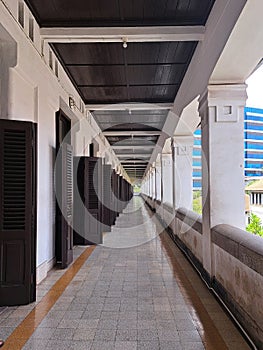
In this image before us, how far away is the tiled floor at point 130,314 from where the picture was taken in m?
3.15

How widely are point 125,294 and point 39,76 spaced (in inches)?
118

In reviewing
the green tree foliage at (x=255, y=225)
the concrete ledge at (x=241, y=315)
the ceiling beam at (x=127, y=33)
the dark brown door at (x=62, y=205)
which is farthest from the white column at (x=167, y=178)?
the concrete ledge at (x=241, y=315)

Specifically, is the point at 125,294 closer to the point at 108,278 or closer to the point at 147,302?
the point at 147,302

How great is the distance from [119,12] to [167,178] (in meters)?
9.51

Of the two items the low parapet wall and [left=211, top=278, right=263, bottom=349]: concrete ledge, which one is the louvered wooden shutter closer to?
the low parapet wall

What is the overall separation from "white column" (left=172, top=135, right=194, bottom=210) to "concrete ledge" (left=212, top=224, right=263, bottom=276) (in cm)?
453

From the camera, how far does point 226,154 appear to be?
189 inches

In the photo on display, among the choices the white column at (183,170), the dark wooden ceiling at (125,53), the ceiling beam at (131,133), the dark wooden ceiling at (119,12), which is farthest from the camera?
the ceiling beam at (131,133)

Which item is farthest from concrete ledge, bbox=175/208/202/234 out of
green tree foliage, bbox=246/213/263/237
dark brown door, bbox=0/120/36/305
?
dark brown door, bbox=0/120/36/305

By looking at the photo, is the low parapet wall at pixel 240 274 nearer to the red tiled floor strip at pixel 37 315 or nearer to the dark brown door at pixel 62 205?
Result: the red tiled floor strip at pixel 37 315

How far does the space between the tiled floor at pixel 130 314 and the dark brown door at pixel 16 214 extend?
26 cm

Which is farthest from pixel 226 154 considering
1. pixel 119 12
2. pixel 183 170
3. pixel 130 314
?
pixel 183 170

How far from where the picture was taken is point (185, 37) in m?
4.95

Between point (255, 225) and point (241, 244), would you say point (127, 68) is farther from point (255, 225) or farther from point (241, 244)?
point (241, 244)
